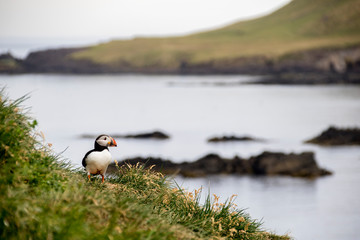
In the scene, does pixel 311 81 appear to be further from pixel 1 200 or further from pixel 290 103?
pixel 1 200

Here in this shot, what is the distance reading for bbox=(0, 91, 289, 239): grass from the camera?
24.9 ft

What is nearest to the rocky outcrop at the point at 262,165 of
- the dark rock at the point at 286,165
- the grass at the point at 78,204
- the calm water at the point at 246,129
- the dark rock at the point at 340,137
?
the dark rock at the point at 286,165

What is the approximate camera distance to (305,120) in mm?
95500

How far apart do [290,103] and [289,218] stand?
92.1 meters

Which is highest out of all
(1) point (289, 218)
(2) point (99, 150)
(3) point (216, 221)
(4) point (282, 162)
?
(2) point (99, 150)

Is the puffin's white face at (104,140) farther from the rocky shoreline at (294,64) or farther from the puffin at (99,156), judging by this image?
the rocky shoreline at (294,64)

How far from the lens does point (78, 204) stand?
8.02 meters

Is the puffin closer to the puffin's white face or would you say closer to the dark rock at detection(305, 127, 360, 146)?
the puffin's white face

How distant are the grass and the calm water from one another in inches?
28.4

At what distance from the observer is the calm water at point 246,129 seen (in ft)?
122

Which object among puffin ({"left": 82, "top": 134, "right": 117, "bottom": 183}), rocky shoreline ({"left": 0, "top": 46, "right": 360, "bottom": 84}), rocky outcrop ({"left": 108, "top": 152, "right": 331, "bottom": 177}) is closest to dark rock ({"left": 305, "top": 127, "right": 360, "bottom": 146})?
rocky outcrop ({"left": 108, "top": 152, "right": 331, "bottom": 177})

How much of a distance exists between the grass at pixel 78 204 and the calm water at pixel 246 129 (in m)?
0.72

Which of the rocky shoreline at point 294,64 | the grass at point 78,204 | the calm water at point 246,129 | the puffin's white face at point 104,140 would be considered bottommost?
the calm water at point 246,129

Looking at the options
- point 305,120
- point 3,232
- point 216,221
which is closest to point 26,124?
point 3,232
